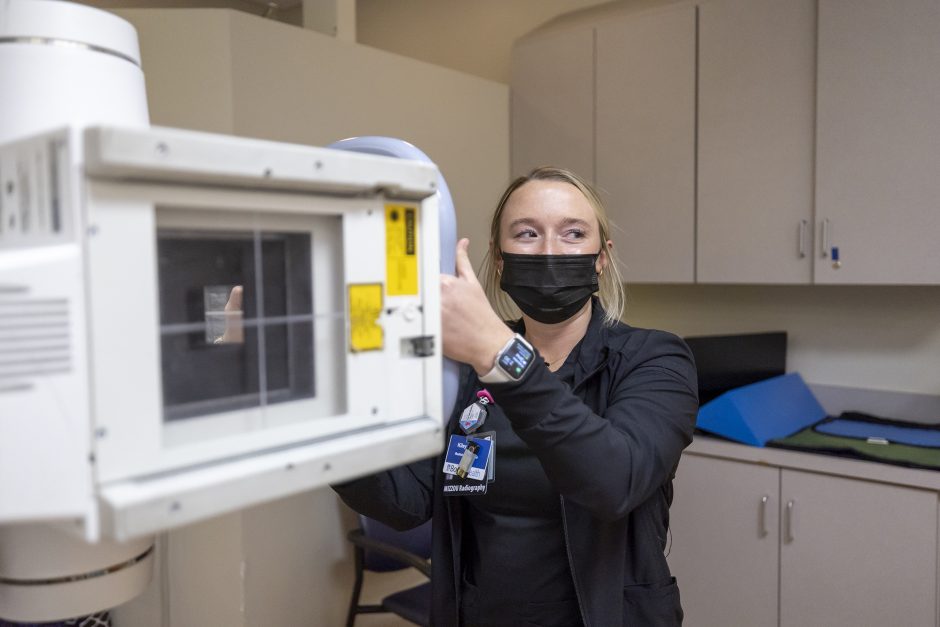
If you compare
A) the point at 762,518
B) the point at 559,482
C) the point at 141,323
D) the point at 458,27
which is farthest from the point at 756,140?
the point at 141,323

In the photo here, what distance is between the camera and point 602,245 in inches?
61.4

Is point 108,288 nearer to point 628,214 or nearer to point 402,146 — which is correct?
point 402,146

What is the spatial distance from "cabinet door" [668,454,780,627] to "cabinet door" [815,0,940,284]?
0.73 metres

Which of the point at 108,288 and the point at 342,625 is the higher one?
the point at 108,288

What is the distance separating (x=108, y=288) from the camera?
58cm

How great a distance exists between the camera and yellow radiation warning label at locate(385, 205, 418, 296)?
0.78 m

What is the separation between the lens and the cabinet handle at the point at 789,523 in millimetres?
2344

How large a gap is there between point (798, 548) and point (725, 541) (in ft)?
0.74

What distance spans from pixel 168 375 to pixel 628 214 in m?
2.50

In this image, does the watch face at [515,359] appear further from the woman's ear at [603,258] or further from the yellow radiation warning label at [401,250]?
the woman's ear at [603,258]

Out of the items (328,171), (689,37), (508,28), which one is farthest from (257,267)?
(508,28)

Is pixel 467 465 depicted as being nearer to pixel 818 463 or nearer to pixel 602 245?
pixel 602 245

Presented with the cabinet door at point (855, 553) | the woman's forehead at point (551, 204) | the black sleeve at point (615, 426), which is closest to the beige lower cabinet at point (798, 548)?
the cabinet door at point (855, 553)

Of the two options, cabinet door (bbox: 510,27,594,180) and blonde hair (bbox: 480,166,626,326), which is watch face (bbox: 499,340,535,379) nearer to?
blonde hair (bbox: 480,166,626,326)
